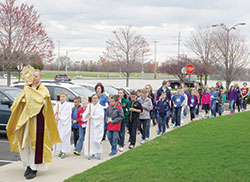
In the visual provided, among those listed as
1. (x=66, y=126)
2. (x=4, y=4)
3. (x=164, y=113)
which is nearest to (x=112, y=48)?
(x=4, y=4)

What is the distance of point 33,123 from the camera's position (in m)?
7.00

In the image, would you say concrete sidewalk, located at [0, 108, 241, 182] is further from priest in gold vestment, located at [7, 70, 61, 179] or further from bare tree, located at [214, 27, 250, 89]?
bare tree, located at [214, 27, 250, 89]

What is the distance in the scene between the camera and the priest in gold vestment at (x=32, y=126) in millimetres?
6898

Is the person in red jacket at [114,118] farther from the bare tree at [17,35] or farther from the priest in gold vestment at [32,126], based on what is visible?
the bare tree at [17,35]

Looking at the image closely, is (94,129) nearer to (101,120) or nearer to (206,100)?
(101,120)

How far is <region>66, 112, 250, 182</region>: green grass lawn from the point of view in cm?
653

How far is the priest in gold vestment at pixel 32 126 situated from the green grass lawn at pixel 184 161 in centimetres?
81

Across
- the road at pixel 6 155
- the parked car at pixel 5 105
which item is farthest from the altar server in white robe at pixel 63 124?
the parked car at pixel 5 105

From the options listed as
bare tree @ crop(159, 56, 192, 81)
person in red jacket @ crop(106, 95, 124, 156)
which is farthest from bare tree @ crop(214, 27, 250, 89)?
person in red jacket @ crop(106, 95, 124, 156)

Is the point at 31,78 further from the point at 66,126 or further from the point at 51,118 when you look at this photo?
the point at 66,126

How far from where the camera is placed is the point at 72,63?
456 feet

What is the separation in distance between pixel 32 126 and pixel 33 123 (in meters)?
0.06

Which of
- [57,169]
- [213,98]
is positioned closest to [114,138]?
[57,169]

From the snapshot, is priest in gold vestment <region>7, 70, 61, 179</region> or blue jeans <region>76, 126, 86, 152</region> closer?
priest in gold vestment <region>7, 70, 61, 179</region>
